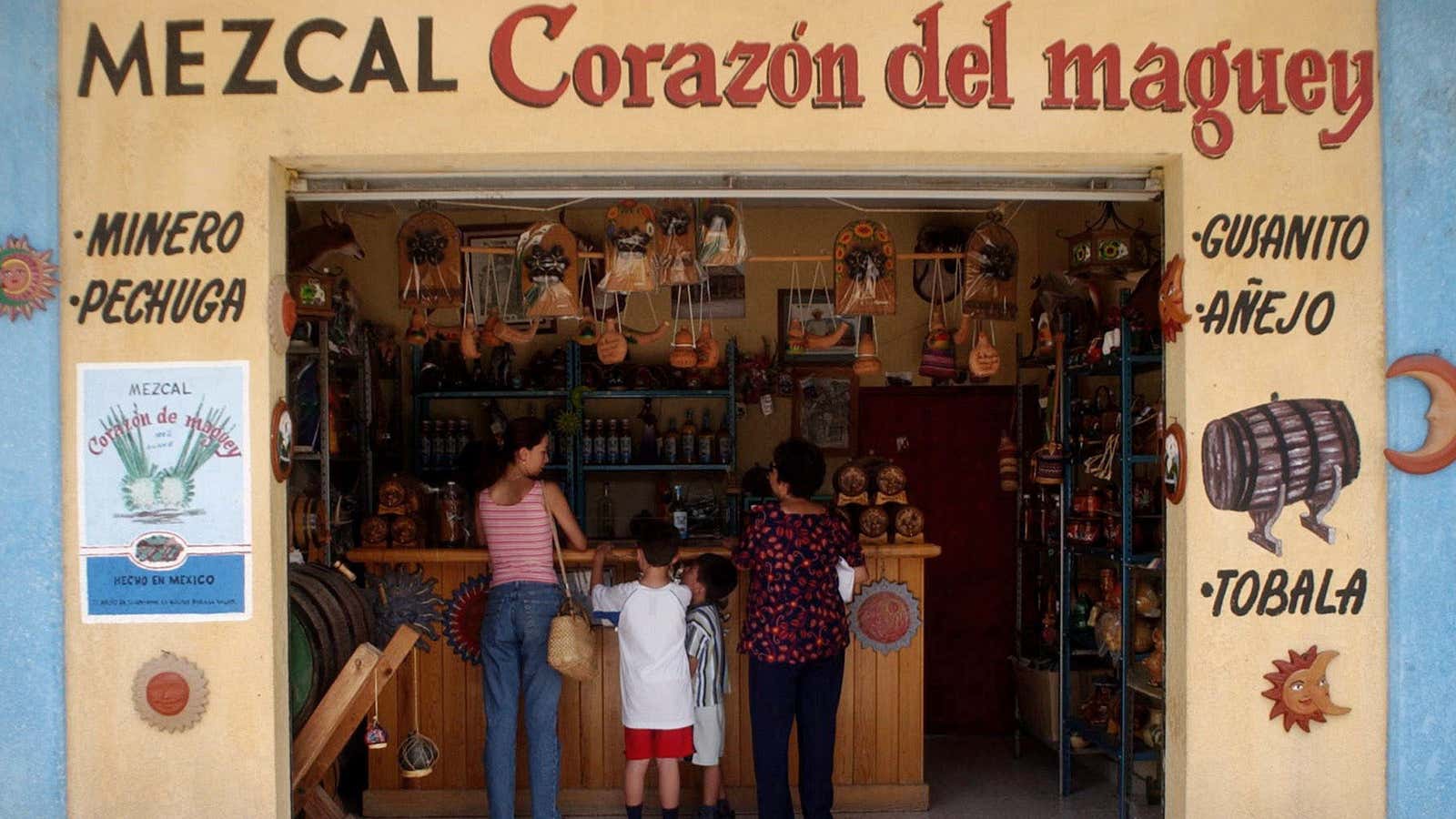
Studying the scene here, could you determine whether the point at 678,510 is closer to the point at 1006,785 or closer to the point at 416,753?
the point at 1006,785

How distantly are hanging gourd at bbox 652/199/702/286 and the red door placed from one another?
2.94 m

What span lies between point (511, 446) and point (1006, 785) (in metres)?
3.36

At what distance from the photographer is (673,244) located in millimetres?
5293

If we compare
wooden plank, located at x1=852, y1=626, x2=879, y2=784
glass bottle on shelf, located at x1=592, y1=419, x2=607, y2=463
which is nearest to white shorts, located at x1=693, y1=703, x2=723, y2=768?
wooden plank, located at x1=852, y1=626, x2=879, y2=784

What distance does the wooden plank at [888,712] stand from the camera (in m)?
5.85

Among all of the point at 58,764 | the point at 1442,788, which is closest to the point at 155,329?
the point at 58,764

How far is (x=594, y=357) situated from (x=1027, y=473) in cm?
288

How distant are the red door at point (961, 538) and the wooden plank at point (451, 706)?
10.4ft

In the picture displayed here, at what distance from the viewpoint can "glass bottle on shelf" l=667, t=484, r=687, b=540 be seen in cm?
762

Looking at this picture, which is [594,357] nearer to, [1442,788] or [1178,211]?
[1178,211]

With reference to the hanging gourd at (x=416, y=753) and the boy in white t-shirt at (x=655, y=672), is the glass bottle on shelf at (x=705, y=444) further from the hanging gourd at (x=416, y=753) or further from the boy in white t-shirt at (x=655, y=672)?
the hanging gourd at (x=416, y=753)

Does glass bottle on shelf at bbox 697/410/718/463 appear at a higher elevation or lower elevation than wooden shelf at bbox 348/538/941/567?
higher

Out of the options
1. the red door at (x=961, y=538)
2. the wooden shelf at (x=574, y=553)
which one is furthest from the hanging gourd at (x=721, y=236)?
the red door at (x=961, y=538)

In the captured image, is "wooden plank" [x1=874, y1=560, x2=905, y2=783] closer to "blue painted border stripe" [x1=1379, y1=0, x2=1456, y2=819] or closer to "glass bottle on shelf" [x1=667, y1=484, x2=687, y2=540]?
"glass bottle on shelf" [x1=667, y1=484, x2=687, y2=540]
